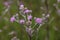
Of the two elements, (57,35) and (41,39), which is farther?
(57,35)

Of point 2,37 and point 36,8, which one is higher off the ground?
point 36,8

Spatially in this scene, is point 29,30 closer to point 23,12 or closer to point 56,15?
point 23,12

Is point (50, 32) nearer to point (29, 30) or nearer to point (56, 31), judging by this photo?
point (56, 31)

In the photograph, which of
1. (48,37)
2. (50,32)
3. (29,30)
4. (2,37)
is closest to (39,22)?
(29,30)

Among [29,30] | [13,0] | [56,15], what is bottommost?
[29,30]

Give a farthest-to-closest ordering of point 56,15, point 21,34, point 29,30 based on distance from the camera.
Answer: point 56,15, point 21,34, point 29,30

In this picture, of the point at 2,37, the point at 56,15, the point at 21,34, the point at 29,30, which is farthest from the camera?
the point at 56,15

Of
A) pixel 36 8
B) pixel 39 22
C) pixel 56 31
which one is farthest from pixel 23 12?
pixel 36 8

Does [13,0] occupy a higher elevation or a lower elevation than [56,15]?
higher

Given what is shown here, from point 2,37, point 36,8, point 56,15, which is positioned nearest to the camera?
point 2,37
